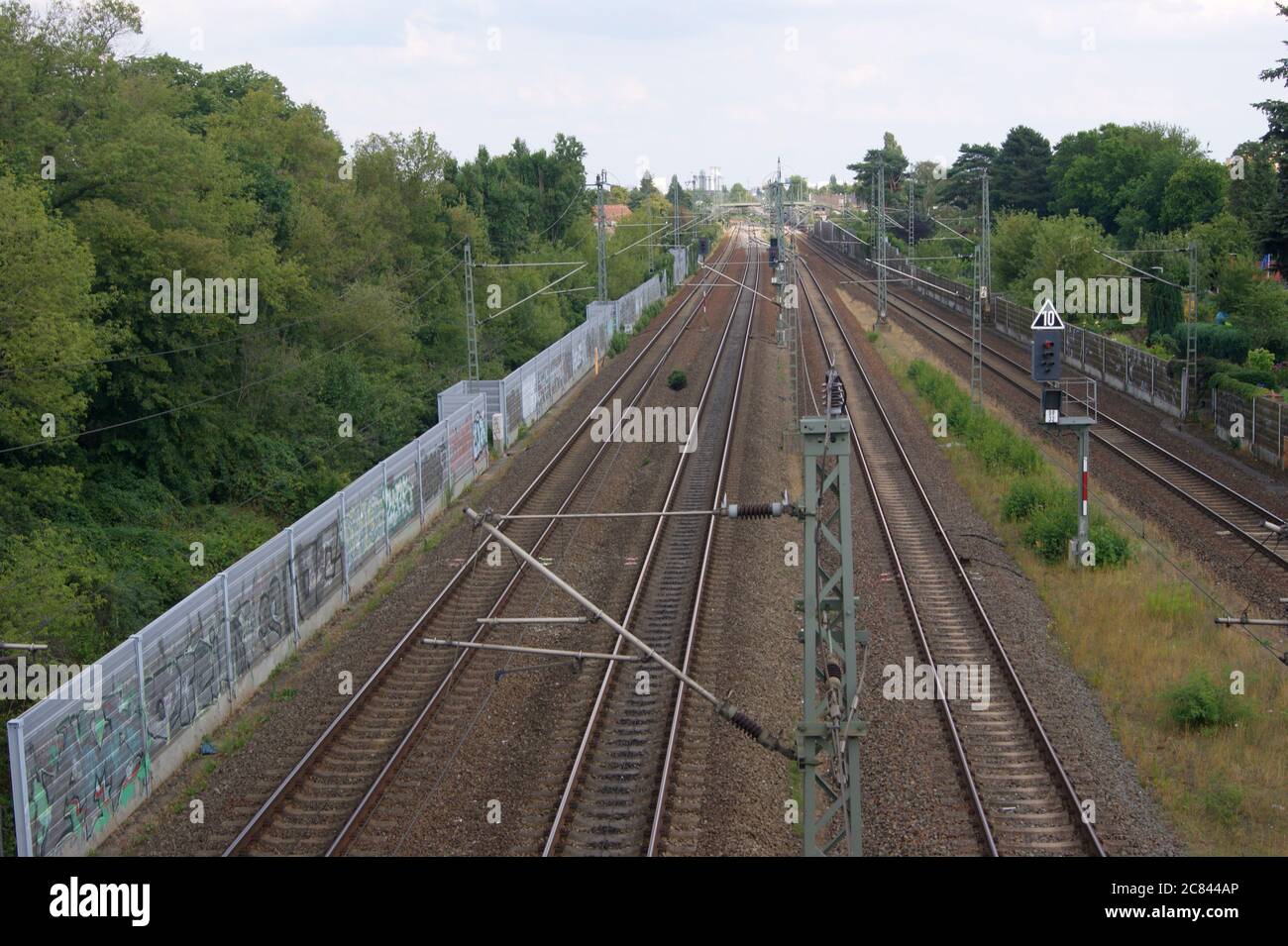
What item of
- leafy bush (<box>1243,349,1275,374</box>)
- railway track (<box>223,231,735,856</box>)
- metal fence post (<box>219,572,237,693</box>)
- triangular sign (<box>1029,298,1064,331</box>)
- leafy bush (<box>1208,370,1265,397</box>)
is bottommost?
railway track (<box>223,231,735,856</box>)

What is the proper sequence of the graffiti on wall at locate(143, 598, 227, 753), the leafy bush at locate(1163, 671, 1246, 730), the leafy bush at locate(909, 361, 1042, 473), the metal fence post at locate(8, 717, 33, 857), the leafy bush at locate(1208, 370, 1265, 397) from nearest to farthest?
the metal fence post at locate(8, 717, 33, 857)
the graffiti on wall at locate(143, 598, 227, 753)
the leafy bush at locate(1163, 671, 1246, 730)
the leafy bush at locate(909, 361, 1042, 473)
the leafy bush at locate(1208, 370, 1265, 397)

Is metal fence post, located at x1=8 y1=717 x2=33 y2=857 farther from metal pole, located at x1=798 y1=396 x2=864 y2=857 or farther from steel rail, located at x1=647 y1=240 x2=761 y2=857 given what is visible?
metal pole, located at x1=798 y1=396 x2=864 y2=857

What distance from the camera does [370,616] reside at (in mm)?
18312

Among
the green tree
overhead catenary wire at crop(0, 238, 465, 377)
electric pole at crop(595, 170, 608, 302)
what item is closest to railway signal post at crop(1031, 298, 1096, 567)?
overhead catenary wire at crop(0, 238, 465, 377)

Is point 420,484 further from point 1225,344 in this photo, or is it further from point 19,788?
point 1225,344

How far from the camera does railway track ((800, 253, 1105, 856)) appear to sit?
35.8 feet

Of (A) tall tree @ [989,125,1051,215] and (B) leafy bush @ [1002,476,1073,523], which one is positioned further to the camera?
(A) tall tree @ [989,125,1051,215]

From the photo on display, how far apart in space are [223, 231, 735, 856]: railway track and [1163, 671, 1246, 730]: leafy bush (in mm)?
8126

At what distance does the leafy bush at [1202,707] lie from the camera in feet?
43.5

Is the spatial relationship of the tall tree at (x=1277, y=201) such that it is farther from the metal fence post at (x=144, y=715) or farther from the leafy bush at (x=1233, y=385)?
the metal fence post at (x=144, y=715)

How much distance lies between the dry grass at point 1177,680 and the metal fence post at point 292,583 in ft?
35.3
